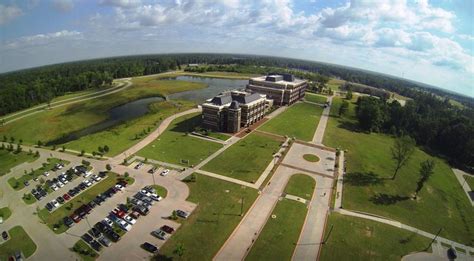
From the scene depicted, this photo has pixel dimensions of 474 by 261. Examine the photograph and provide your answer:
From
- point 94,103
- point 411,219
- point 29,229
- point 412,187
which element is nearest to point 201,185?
point 29,229

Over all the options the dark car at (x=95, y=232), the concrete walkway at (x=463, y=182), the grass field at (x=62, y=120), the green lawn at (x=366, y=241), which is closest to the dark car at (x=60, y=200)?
the dark car at (x=95, y=232)

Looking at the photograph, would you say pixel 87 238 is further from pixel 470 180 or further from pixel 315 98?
pixel 315 98

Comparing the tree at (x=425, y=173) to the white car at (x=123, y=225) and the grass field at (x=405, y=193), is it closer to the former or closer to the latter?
the grass field at (x=405, y=193)

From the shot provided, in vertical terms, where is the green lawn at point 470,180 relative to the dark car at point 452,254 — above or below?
above

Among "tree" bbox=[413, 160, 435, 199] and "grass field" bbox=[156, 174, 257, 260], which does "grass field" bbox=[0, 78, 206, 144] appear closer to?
"grass field" bbox=[156, 174, 257, 260]

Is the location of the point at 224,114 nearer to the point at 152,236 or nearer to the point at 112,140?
the point at 112,140
